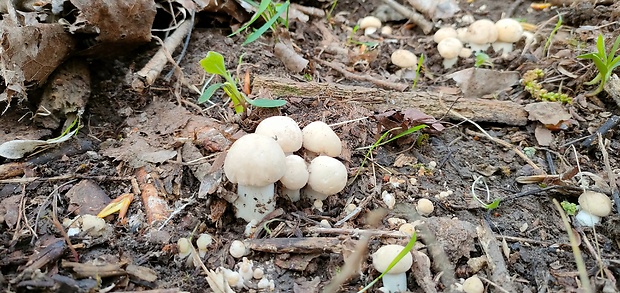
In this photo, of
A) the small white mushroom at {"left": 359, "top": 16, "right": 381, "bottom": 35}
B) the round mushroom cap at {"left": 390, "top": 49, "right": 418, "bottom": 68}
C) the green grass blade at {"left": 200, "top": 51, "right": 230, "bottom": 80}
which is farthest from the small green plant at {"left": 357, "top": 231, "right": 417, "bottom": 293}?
the small white mushroom at {"left": 359, "top": 16, "right": 381, "bottom": 35}

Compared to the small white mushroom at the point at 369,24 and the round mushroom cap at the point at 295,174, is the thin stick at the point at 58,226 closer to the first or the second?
the round mushroom cap at the point at 295,174

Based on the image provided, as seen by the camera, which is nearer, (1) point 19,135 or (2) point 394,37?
(1) point 19,135

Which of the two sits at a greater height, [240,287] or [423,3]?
[423,3]

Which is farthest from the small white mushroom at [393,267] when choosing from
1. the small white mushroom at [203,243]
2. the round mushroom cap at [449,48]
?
the round mushroom cap at [449,48]

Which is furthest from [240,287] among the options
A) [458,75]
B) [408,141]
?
[458,75]

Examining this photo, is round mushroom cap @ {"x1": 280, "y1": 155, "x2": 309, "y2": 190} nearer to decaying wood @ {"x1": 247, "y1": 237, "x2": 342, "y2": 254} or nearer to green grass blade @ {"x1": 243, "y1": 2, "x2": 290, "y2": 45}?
decaying wood @ {"x1": 247, "y1": 237, "x2": 342, "y2": 254}

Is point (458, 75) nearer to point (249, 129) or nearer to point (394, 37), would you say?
point (394, 37)
